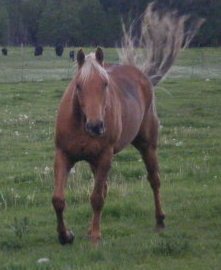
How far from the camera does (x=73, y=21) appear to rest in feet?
301

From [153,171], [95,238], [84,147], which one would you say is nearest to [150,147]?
[153,171]

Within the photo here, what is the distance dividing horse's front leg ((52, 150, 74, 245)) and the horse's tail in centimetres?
337

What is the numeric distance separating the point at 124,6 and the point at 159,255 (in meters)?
76.8

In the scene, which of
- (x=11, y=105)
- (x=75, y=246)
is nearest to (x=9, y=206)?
(x=75, y=246)

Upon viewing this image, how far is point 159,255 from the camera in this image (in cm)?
812

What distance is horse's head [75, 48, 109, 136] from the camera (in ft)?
25.9

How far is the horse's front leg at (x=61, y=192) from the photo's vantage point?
27.7ft

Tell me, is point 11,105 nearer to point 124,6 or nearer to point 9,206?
point 9,206

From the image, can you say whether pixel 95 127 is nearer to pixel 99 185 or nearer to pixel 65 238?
pixel 99 185

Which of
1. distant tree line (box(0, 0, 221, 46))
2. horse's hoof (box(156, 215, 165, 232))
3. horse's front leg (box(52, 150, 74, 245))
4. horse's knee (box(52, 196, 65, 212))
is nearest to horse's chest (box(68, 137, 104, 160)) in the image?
horse's front leg (box(52, 150, 74, 245))

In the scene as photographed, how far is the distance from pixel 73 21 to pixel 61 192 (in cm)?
8450

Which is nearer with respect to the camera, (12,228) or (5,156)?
(12,228)

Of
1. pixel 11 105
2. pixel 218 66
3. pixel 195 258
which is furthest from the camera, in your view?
pixel 218 66

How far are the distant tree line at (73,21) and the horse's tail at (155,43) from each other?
60345 mm
